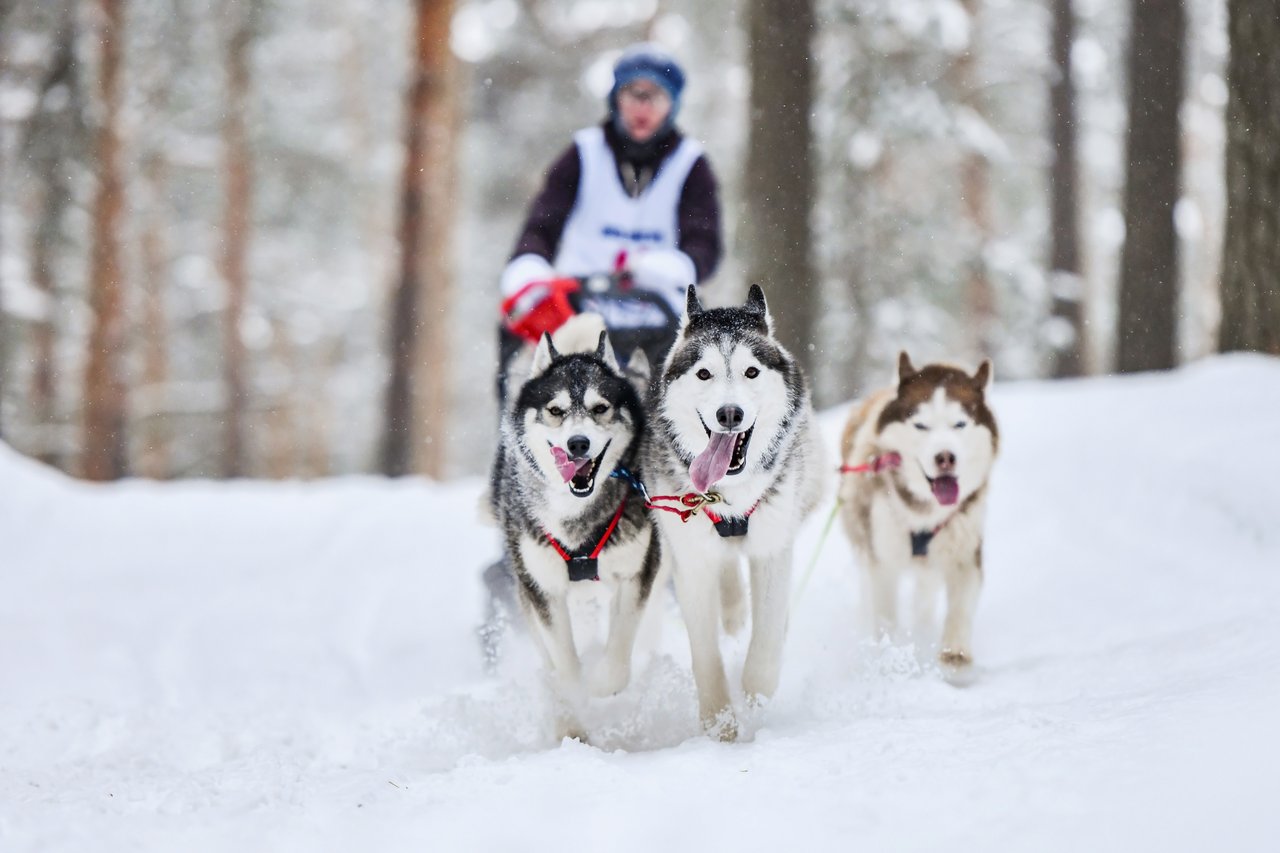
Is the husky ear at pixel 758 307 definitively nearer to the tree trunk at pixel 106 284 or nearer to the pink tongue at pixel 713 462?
the pink tongue at pixel 713 462

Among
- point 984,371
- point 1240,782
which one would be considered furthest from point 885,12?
point 1240,782

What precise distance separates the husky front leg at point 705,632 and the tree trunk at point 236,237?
1418cm

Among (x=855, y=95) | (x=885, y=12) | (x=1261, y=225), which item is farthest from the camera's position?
(x=855, y=95)

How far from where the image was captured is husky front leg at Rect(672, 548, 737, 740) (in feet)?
9.70

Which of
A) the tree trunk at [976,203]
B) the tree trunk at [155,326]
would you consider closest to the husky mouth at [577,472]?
the tree trunk at [976,203]

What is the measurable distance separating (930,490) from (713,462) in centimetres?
142

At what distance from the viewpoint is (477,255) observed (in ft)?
62.2

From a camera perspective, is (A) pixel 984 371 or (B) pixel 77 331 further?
(B) pixel 77 331

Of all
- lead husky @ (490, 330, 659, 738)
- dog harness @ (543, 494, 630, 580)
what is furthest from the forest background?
dog harness @ (543, 494, 630, 580)

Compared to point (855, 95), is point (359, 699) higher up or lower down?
lower down

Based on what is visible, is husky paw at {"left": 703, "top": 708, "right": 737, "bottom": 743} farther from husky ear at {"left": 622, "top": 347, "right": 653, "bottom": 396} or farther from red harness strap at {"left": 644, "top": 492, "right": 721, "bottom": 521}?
husky ear at {"left": 622, "top": 347, "right": 653, "bottom": 396}

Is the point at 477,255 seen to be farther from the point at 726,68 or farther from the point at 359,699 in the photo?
the point at 359,699

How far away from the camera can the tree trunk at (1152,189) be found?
799 centimetres

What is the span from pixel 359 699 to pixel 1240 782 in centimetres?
321
